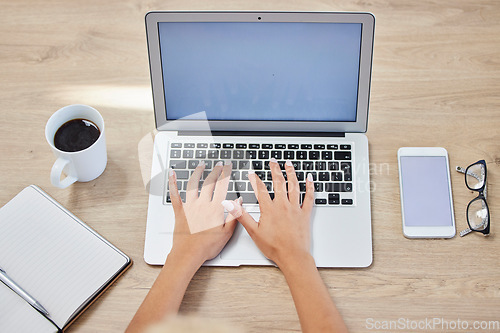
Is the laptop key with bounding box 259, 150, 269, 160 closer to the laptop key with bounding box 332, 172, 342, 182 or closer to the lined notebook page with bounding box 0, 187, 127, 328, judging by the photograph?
the laptop key with bounding box 332, 172, 342, 182

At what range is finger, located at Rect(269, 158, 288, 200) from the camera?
0.93 m

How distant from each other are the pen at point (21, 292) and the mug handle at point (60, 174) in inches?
6.8

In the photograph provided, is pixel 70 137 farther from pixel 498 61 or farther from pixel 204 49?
pixel 498 61

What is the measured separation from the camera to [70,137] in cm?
91

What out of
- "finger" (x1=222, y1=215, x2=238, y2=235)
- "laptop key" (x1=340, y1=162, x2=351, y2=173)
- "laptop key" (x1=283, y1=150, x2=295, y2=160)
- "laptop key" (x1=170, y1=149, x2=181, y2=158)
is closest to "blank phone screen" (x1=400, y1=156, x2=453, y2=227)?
"laptop key" (x1=340, y1=162, x2=351, y2=173)

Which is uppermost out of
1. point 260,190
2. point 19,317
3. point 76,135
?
point 76,135

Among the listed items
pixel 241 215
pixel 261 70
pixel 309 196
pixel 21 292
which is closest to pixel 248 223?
pixel 241 215

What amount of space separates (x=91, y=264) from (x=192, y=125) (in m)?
0.31

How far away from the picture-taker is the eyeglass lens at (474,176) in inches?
37.5

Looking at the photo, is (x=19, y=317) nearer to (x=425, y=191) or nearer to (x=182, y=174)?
(x=182, y=174)

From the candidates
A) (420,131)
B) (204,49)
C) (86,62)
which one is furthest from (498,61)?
(86,62)

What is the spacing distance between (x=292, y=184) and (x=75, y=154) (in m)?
0.39

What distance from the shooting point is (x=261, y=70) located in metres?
0.92

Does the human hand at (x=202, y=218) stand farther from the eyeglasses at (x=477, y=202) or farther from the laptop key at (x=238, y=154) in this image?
the eyeglasses at (x=477, y=202)
